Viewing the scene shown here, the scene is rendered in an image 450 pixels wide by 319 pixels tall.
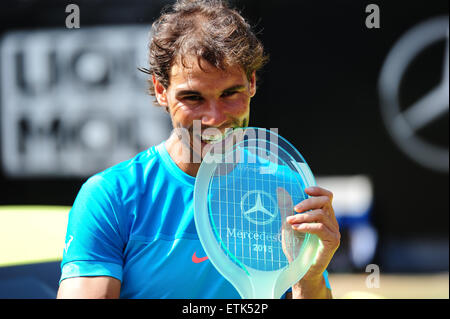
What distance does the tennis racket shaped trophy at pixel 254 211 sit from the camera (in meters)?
1.24

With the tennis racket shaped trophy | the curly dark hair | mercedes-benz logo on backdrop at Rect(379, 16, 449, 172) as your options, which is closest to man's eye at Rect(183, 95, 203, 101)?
the curly dark hair

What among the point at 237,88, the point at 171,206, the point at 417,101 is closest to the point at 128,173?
the point at 171,206

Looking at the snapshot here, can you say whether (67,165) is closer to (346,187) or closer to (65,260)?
(346,187)

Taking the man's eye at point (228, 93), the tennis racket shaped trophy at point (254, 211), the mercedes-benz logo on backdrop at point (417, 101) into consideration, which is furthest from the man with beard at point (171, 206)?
the mercedes-benz logo on backdrop at point (417, 101)

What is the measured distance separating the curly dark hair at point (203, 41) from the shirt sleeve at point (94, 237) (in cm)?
44

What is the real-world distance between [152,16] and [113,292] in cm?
360

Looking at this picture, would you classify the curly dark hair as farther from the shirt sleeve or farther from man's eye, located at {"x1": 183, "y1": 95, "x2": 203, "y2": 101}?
the shirt sleeve

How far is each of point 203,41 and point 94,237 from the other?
67 cm

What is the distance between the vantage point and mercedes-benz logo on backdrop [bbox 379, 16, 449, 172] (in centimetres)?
482

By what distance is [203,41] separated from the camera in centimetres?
159

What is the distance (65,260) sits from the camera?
148cm

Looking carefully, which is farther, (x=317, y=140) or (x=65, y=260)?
(x=317, y=140)

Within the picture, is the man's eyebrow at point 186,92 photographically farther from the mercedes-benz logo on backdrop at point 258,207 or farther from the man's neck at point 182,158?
the mercedes-benz logo on backdrop at point 258,207
